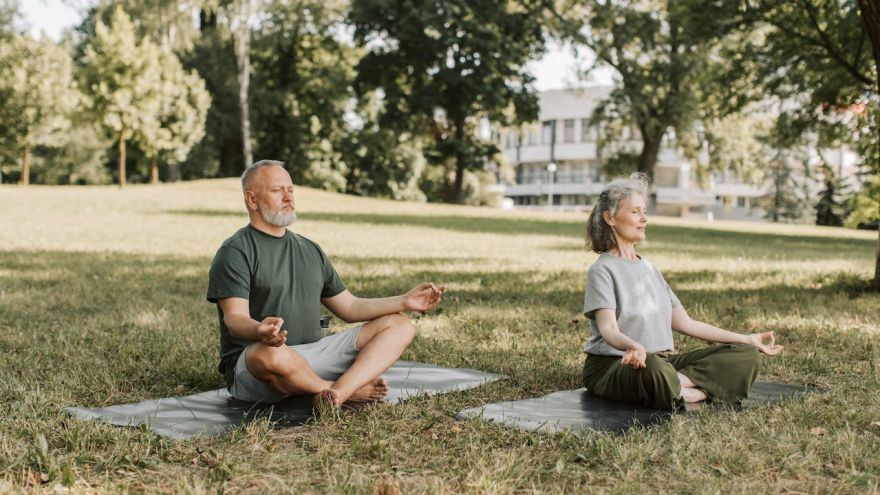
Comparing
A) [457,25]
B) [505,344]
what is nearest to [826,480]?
[505,344]

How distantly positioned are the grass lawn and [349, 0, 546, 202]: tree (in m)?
21.9

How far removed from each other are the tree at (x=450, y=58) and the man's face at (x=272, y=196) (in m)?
30.1

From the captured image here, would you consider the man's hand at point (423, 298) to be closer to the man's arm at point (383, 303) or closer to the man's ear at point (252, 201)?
the man's arm at point (383, 303)

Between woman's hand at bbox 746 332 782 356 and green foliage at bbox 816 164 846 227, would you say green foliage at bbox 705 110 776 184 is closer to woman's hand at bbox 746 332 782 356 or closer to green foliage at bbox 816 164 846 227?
green foliage at bbox 816 164 846 227

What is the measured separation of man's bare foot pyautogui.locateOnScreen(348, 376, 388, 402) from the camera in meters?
4.57

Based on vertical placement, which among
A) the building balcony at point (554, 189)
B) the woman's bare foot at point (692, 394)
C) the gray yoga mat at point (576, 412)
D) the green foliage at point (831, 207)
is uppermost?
the building balcony at point (554, 189)

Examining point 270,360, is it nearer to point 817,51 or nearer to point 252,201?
point 252,201

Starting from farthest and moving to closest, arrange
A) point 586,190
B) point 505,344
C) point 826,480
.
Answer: point 586,190
point 505,344
point 826,480

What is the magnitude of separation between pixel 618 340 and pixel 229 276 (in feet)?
6.78

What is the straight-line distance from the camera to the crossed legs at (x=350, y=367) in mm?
4133

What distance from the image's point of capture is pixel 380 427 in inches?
159

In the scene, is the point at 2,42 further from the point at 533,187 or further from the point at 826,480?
the point at 533,187

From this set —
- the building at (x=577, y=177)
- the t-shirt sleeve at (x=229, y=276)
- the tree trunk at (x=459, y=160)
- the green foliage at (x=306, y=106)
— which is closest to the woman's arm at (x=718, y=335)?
the t-shirt sleeve at (x=229, y=276)

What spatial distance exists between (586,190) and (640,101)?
57213 millimetres
